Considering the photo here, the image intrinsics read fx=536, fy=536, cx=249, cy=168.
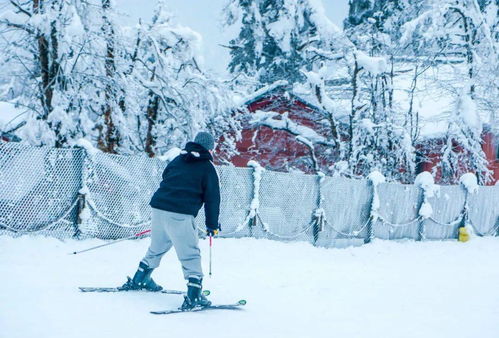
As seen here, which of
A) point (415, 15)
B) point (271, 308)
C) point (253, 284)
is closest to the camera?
point (271, 308)

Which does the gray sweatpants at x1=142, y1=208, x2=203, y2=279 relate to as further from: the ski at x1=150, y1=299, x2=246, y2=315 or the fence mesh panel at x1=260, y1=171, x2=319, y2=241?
the fence mesh panel at x1=260, y1=171, x2=319, y2=241

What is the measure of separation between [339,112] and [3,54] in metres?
10.3

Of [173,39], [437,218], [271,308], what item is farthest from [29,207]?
[437,218]

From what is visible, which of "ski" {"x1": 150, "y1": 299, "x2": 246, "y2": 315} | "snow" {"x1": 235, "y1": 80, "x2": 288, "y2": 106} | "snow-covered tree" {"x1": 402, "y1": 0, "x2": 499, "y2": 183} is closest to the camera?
"ski" {"x1": 150, "y1": 299, "x2": 246, "y2": 315}

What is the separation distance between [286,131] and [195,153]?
12841 mm

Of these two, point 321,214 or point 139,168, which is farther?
point 321,214

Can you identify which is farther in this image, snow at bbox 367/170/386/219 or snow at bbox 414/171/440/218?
snow at bbox 414/171/440/218

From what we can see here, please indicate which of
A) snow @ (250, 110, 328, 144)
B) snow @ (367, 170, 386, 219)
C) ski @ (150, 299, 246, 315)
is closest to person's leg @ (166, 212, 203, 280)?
ski @ (150, 299, 246, 315)

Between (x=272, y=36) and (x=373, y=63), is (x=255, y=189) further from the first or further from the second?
(x=272, y=36)

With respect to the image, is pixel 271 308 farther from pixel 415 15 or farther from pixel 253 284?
pixel 415 15

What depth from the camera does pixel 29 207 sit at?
8.20 meters

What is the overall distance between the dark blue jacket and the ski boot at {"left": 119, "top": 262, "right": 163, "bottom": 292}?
0.74 meters

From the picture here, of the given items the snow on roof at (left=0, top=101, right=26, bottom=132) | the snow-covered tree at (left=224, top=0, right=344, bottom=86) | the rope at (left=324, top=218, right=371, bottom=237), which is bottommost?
the rope at (left=324, top=218, right=371, bottom=237)

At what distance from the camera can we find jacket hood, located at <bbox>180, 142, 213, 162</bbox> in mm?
5238
